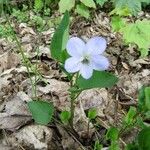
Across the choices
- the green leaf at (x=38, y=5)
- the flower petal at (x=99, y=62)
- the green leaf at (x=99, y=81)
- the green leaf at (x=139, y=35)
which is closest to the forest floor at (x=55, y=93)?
the green leaf at (x=139, y=35)

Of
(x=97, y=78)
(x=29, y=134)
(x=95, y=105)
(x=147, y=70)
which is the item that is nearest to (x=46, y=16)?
(x=147, y=70)

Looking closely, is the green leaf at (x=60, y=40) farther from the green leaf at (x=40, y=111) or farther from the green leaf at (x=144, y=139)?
the green leaf at (x=144, y=139)

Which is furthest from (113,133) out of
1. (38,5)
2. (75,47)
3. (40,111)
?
(38,5)

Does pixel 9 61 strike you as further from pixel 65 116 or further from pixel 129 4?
pixel 65 116

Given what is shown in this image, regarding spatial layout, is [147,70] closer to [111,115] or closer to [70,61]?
[111,115]

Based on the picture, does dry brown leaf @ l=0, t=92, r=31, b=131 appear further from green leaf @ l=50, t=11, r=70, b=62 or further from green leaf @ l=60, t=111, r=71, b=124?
green leaf @ l=50, t=11, r=70, b=62

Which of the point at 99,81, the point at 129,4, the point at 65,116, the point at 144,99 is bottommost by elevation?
the point at 65,116
